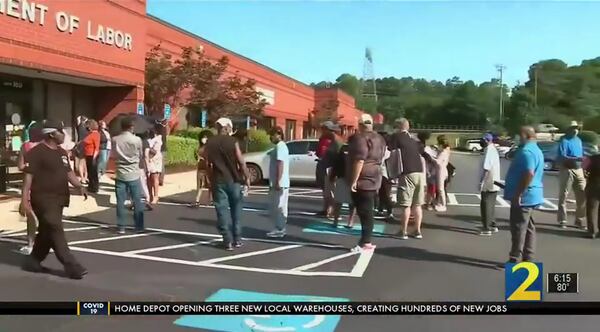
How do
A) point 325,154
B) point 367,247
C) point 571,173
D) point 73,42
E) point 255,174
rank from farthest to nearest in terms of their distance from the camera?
point 255,174
point 73,42
point 325,154
point 367,247
point 571,173

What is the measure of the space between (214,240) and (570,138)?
137 inches

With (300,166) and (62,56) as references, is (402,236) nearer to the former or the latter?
(62,56)

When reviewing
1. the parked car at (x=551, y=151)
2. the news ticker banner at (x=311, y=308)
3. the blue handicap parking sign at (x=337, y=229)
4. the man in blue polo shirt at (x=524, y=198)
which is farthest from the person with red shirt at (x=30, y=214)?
the man in blue polo shirt at (x=524, y=198)

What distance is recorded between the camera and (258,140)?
19.1 ft

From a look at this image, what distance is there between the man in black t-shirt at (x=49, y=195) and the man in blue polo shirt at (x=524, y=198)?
3.03m

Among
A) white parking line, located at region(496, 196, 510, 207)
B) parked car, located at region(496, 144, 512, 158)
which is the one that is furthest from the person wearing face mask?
white parking line, located at region(496, 196, 510, 207)

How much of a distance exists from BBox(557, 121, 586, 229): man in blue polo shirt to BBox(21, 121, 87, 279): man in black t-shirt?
3145mm

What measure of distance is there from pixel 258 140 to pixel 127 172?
1376 mm

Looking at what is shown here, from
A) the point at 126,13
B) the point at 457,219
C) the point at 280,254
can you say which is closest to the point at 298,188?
the point at 457,219

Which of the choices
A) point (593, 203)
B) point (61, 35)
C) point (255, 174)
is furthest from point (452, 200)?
point (61, 35)

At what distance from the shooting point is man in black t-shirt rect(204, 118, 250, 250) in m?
4.84

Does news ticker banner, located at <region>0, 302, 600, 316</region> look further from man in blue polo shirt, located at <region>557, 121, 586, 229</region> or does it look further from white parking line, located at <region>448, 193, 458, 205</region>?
white parking line, located at <region>448, 193, 458, 205</region>

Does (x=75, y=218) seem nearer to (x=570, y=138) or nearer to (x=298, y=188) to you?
(x=570, y=138)

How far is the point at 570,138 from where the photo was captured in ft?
9.13
